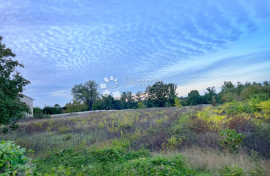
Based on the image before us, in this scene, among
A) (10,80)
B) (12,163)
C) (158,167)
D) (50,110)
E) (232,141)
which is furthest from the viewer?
(50,110)

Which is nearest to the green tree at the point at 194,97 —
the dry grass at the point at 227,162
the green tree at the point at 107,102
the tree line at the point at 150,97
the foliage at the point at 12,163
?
the tree line at the point at 150,97

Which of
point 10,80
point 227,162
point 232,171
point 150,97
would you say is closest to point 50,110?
point 150,97

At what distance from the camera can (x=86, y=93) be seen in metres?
44.8

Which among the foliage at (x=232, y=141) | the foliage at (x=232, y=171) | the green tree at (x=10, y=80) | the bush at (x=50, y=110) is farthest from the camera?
the bush at (x=50, y=110)

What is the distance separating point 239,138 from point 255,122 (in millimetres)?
2431

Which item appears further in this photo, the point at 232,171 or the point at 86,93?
the point at 86,93

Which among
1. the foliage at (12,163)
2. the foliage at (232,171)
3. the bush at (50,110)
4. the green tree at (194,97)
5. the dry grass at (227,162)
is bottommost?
the dry grass at (227,162)

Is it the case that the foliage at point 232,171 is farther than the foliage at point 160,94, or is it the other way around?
the foliage at point 160,94

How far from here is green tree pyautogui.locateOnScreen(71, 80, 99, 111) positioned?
149 ft

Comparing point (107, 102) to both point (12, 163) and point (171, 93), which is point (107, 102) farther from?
point (12, 163)

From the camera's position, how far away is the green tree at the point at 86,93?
45.3 metres

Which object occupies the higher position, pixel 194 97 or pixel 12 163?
pixel 194 97

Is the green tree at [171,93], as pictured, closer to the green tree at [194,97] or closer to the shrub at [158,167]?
the green tree at [194,97]

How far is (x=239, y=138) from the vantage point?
5.27 m
